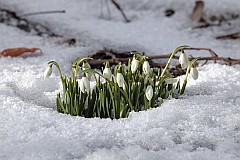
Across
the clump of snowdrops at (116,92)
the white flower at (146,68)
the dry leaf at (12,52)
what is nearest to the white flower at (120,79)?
the clump of snowdrops at (116,92)

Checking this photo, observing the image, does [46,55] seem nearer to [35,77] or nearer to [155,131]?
[35,77]

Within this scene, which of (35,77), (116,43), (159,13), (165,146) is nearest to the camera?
(165,146)

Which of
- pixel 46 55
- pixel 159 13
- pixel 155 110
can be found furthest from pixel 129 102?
pixel 159 13

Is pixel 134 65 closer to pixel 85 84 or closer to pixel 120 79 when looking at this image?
pixel 120 79

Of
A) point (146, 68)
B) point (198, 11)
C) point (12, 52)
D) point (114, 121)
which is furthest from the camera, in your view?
point (198, 11)

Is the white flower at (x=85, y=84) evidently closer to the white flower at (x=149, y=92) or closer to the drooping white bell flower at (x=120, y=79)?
the drooping white bell flower at (x=120, y=79)

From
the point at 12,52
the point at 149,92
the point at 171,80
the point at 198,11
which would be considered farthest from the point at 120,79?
the point at 198,11

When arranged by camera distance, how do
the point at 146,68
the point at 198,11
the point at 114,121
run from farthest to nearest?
the point at 198,11 → the point at 146,68 → the point at 114,121

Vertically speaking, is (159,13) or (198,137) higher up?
(159,13)

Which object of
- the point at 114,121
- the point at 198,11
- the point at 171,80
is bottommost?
the point at 114,121

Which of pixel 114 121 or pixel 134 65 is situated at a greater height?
pixel 134 65

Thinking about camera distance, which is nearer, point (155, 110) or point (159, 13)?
point (155, 110)
